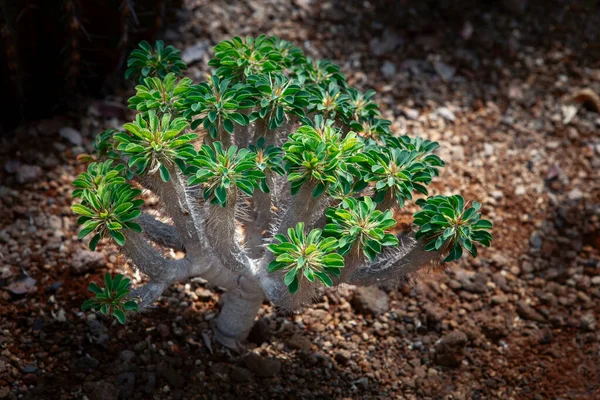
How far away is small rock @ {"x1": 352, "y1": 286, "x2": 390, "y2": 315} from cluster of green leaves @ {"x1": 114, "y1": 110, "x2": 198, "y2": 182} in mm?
1263

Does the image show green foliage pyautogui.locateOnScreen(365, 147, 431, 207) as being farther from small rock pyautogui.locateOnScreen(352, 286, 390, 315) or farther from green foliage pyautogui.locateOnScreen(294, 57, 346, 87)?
small rock pyautogui.locateOnScreen(352, 286, 390, 315)

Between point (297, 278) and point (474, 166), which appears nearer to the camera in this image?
point (297, 278)

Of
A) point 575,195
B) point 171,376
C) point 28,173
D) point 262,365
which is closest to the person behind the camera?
point 171,376

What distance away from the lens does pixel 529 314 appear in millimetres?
3250

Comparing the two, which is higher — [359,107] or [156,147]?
[359,107]

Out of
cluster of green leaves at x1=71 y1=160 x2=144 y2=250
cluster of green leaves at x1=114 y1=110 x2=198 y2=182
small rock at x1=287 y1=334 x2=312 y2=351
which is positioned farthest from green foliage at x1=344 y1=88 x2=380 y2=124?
small rock at x1=287 y1=334 x2=312 y2=351

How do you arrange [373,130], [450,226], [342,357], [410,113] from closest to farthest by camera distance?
[450,226] < [373,130] < [342,357] < [410,113]

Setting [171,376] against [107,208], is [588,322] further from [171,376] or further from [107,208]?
[107,208]

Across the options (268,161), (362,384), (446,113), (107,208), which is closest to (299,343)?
(362,384)

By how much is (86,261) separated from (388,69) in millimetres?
2123

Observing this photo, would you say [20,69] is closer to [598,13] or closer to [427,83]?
[427,83]

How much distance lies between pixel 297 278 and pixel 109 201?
24.7 inches

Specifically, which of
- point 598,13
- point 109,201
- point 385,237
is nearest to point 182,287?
point 109,201

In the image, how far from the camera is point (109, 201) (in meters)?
2.21
